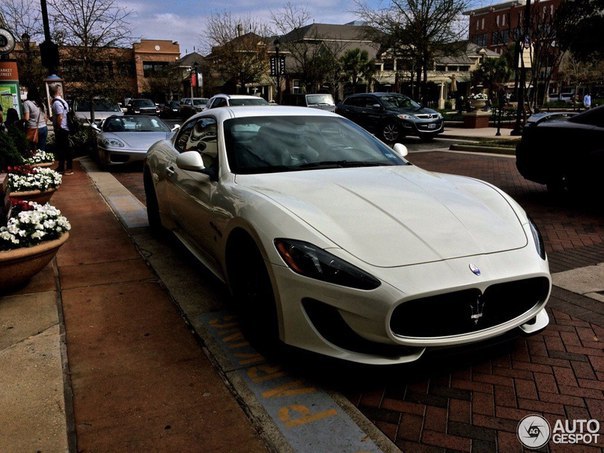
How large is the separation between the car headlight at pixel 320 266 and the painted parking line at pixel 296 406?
62 cm

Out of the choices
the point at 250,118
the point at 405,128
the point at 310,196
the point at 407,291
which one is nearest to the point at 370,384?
the point at 407,291

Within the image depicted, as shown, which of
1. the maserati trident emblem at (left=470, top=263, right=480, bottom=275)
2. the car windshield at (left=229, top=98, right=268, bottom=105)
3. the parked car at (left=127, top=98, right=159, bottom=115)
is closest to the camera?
the maserati trident emblem at (left=470, top=263, right=480, bottom=275)

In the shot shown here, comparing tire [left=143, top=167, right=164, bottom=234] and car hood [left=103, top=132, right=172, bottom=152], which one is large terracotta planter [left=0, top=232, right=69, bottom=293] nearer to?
A: tire [left=143, top=167, right=164, bottom=234]

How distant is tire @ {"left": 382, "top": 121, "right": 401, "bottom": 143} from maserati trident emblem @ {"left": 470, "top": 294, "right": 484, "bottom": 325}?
1462 cm

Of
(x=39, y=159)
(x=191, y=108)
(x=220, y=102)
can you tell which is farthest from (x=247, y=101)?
(x=191, y=108)

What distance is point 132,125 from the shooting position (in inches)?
494

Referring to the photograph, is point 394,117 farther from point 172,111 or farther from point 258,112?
point 172,111

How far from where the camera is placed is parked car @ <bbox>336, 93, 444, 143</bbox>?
16.5 metres

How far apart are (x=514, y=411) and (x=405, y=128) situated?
14.7 m

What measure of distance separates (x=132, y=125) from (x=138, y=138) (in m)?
0.99

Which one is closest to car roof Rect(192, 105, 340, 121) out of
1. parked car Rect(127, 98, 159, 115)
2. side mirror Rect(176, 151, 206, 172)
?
side mirror Rect(176, 151, 206, 172)

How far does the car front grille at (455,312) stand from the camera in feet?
8.09

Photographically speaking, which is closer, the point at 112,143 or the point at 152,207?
the point at 152,207

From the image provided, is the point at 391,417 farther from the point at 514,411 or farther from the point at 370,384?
the point at 514,411
